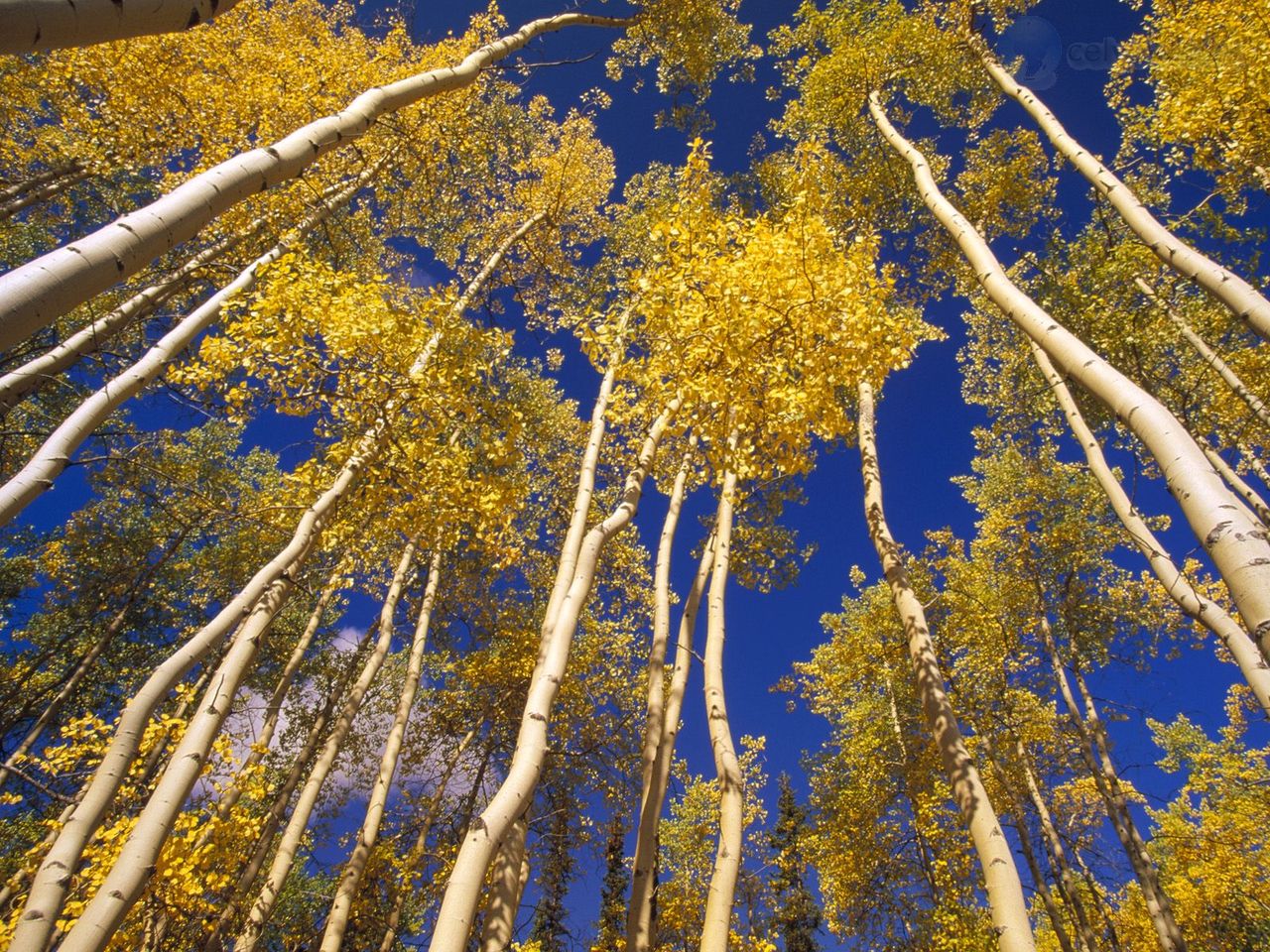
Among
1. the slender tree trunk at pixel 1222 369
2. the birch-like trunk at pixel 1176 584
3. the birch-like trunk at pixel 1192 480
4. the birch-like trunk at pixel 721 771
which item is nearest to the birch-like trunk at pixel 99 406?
the birch-like trunk at pixel 721 771

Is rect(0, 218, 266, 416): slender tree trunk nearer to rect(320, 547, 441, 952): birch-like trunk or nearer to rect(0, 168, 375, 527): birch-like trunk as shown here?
rect(0, 168, 375, 527): birch-like trunk

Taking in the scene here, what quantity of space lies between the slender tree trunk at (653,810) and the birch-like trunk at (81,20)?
6.09 m

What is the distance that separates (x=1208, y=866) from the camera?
570 inches

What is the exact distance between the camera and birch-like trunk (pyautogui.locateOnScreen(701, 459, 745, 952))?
15.4 ft

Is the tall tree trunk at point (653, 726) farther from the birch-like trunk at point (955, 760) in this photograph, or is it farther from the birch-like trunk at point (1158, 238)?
the birch-like trunk at point (1158, 238)

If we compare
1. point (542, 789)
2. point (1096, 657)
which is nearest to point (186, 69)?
point (542, 789)

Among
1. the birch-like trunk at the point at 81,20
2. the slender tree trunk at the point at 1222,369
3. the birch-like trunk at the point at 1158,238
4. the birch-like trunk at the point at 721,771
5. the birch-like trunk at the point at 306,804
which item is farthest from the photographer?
the slender tree trunk at the point at 1222,369

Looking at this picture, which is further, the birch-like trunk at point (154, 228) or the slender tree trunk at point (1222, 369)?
the slender tree trunk at point (1222, 369)

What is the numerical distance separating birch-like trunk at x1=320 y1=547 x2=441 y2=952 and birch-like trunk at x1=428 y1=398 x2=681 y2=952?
3.87m

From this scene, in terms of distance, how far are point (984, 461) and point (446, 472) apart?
1384 cm

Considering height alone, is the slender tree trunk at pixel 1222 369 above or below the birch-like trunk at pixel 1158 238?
above

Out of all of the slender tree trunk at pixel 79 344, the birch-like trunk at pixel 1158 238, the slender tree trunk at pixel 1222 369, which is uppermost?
the slender tree trunk at pixel 1222 369

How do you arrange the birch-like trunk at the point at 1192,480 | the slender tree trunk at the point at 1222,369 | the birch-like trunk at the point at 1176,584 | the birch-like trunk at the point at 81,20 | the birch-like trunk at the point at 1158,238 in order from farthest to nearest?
the slender tree trunk at the point at 1222,369 → the birch-like trunk at the point at 1158,238 → the birch-like trunk at the point at 1176,584 → the birch-like trunk at the point at 1192,480 → the birch-like trunk at the point at 81,20

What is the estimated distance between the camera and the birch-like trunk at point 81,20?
5.86 ft
